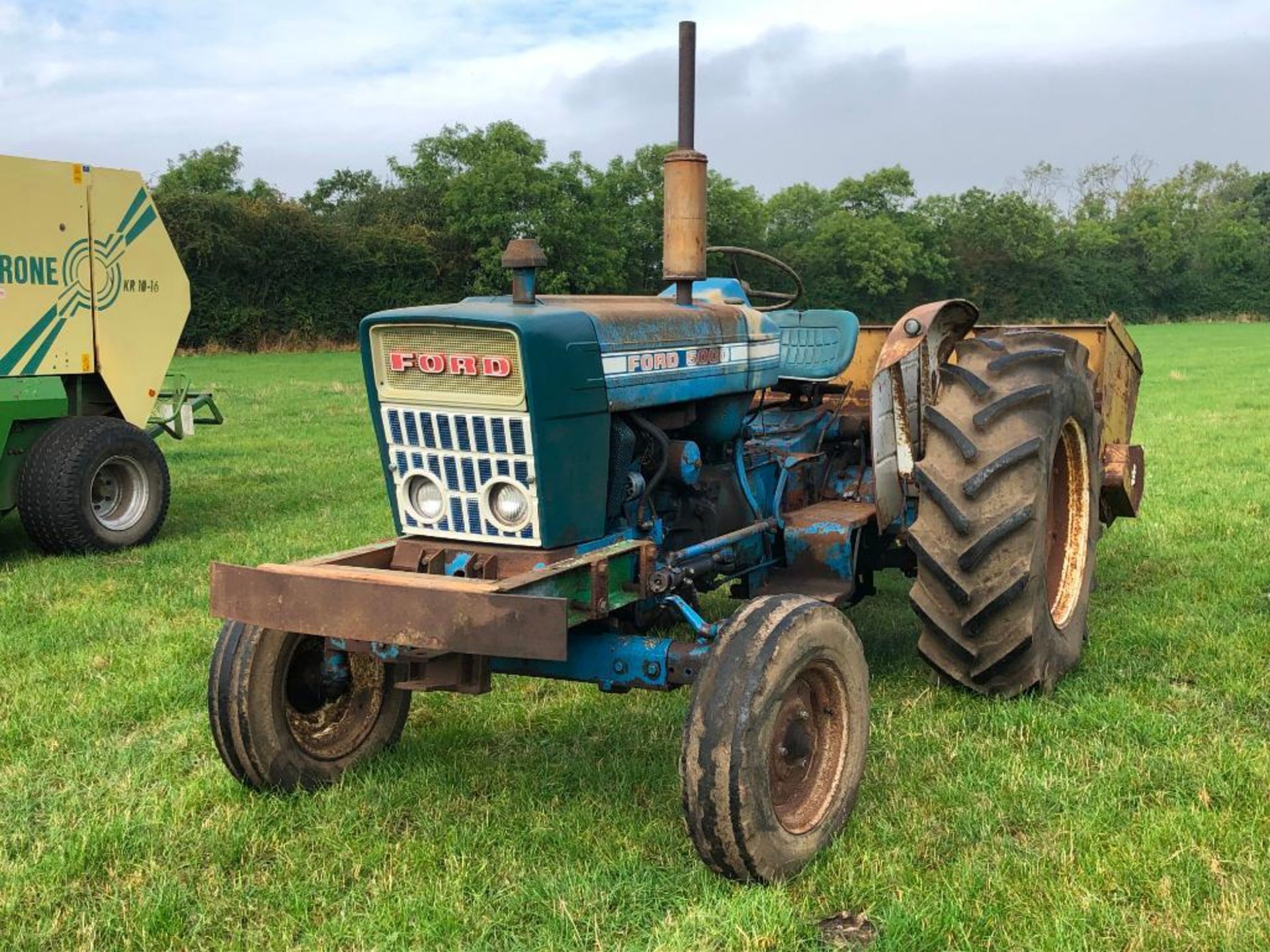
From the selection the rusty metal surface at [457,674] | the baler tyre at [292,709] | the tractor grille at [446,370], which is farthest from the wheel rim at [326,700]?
the tractor grille at [446,370]

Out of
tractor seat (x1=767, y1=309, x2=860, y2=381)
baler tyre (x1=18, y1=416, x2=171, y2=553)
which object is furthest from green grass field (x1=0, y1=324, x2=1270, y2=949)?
baler tyre (x1=18, y1=416, x2=171, y2=553)

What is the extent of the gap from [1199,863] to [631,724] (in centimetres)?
203

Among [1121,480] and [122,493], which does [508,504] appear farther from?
[122,493]

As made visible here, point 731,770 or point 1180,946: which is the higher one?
point 731,770

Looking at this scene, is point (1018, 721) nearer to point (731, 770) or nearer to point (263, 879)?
point (731, 770)

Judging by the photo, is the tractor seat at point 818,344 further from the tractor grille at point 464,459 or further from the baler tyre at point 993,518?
the tractor grille at point 464,459

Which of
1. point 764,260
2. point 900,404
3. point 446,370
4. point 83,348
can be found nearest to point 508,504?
point 446,370

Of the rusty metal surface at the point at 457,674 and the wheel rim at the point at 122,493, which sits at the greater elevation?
the rusty metal surface at the point at 457,674

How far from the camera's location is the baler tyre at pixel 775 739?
10.3 feet

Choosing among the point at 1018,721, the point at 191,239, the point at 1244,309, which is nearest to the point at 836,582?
the point at 1018,721

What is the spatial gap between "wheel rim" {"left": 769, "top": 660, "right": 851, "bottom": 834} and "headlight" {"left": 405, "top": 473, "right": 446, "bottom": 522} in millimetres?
1263

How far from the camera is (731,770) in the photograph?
3117mm

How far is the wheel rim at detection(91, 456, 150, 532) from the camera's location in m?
8.14

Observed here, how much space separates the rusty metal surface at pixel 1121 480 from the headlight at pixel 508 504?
3.29 metres
